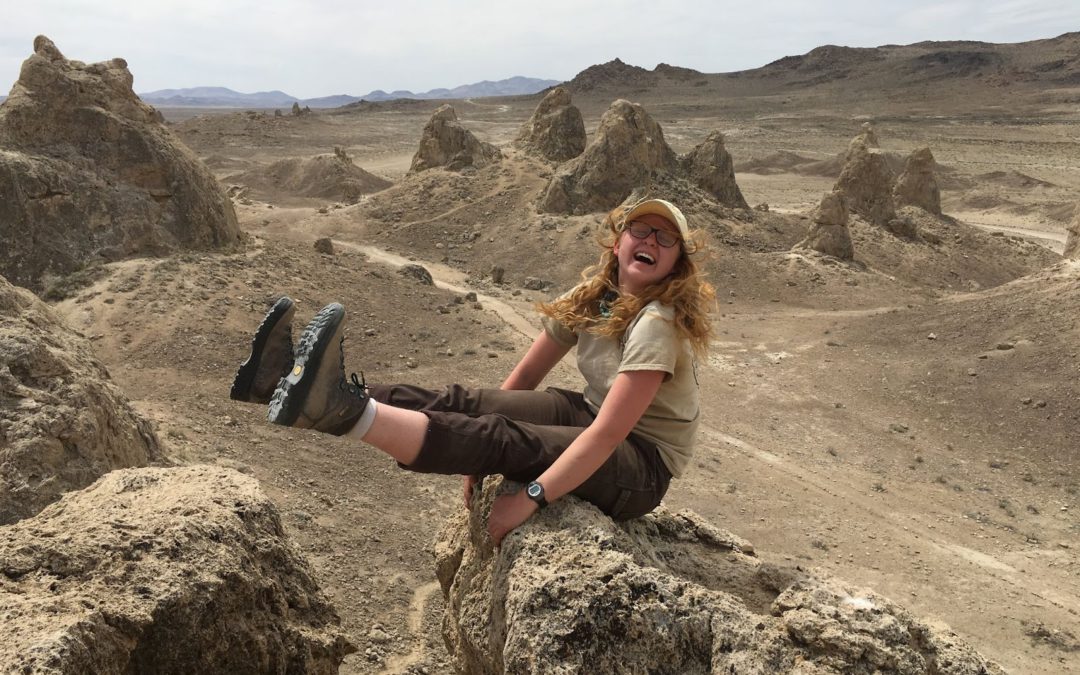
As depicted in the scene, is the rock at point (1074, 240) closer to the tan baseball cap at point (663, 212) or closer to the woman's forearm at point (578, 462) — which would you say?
the tan baseball cap at point (663, 212)

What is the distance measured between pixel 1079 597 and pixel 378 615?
20.9ft

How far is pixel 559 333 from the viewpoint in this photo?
378 centimetres

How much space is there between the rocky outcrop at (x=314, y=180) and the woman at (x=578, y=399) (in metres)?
25.5

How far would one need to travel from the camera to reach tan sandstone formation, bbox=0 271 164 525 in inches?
159

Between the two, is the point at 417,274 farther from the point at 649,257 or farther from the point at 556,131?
the point at 649,257

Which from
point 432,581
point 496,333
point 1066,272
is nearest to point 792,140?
point 1066,272

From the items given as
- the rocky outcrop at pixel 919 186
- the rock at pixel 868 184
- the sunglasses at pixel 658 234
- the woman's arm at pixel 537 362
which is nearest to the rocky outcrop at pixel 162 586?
the woman's arm at pixel 537 362

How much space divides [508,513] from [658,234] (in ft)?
4.23

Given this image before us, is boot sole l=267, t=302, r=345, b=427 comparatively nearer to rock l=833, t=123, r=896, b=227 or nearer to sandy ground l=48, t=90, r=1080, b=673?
sandy ground l=48, t=90, r=1080, b=673

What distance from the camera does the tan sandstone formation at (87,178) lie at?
1136 centimetres

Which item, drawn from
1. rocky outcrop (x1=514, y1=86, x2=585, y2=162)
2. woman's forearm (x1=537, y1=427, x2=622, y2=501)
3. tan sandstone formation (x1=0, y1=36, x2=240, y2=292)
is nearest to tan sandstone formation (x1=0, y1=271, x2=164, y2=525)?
woman's forearm (x1=537, y1=427, x2=622, y2=501)

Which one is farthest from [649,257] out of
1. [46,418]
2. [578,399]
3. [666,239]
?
[46,418]

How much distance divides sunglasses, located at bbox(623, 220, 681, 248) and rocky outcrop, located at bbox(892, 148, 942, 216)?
23.4m

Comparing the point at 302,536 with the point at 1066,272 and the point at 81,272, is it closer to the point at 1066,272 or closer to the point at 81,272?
the point at 81,272
